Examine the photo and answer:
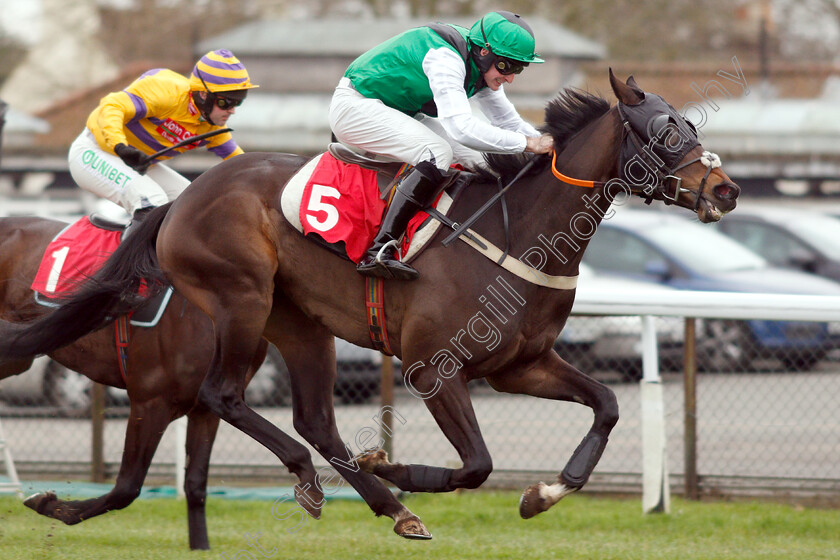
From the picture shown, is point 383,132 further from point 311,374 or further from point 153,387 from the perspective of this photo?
point 153,387

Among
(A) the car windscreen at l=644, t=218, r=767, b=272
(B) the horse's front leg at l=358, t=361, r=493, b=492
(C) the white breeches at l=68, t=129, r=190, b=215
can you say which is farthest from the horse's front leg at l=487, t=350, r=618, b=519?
(A) the car windscreen at l=644, t=218, r=767, b=272

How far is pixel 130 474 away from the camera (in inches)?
214

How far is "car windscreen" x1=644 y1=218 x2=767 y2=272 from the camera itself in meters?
11.8

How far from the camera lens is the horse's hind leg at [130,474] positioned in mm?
5387

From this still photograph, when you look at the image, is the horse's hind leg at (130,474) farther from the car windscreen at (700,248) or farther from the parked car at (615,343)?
the car windscreen at (700,248)

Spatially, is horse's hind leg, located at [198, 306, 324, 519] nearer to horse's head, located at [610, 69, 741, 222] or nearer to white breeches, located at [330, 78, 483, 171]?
white breeches, located at [330, 78, 483, 171]

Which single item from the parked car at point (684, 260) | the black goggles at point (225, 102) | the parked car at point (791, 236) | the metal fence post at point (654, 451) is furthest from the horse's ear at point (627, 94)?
the parked car at point (791, 236)

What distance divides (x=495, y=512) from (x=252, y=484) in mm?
1686

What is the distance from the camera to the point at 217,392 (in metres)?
4.98

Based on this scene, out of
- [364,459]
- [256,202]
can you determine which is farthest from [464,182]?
[364,459]

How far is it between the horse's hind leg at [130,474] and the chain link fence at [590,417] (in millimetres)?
1299

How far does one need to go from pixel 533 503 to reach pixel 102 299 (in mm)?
2238

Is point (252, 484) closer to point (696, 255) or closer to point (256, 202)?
point (256, 202)

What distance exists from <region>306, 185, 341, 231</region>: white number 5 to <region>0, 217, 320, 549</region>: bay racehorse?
3.52 ft
